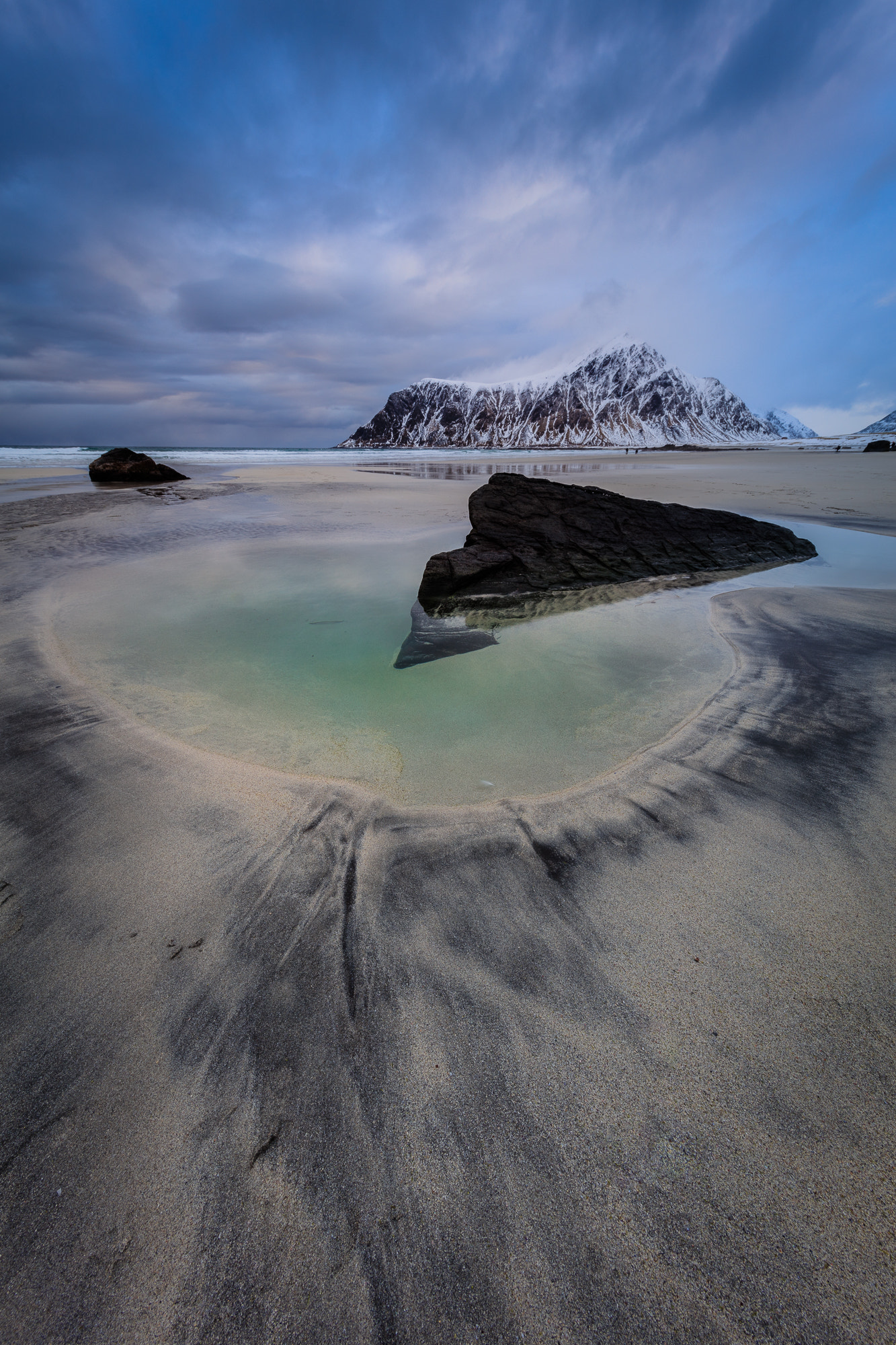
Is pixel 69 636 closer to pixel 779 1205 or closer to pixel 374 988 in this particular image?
pixel 374 988

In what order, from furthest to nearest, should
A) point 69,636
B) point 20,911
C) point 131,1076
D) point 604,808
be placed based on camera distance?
point 69,636
point 604,808
point 20,911
point 131,1076

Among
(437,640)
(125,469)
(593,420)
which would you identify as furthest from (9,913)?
(593,420)

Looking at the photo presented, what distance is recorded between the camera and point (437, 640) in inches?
193

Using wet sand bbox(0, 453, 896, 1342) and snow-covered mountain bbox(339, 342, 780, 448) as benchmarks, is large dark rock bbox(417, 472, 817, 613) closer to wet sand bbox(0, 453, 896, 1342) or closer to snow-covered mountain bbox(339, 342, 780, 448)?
wet sand bbox(0, 453, 896, 1342)

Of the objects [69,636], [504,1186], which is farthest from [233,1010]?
[69,636]

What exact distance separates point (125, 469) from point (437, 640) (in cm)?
2596

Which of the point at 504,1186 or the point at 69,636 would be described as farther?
the point at 69,636

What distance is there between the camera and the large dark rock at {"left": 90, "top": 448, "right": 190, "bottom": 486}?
23.4m

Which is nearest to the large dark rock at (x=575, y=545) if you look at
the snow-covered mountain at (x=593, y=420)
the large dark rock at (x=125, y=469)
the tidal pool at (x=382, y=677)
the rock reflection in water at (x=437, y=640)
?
the rock reflection in water at (x=437, y=640)

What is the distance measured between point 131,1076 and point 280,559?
24.4ft

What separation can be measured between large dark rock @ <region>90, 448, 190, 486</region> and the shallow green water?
21436 millimetres

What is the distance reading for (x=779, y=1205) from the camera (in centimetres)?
118

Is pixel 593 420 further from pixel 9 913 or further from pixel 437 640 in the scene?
pixel 9 913

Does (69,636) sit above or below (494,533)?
below
